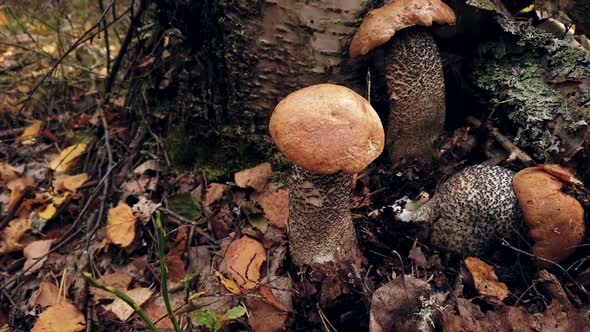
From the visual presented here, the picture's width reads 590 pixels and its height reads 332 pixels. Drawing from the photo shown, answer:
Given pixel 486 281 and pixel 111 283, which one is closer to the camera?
pixel 486 281

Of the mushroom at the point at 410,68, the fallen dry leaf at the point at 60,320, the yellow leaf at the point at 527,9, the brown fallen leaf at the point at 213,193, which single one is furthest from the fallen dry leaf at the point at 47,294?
the yellow leaf at the point at 527,9

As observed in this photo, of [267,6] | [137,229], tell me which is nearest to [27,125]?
[137,229]

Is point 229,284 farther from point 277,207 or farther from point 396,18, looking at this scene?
point 396,18

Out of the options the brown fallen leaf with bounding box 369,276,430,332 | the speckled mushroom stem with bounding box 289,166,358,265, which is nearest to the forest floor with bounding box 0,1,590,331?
the brown fallen leaf with bounding box 369,276,430,332

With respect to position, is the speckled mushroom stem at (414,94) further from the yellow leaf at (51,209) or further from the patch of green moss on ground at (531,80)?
the yellow leaf at (51,209)

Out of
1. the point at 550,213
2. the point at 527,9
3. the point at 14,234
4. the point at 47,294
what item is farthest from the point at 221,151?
the point at 527,9
